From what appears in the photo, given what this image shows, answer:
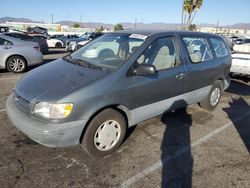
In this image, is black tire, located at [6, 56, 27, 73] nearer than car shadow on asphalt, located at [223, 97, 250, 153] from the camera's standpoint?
No

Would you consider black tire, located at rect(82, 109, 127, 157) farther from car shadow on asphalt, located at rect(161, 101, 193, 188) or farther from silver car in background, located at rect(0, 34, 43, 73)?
silver car in background, located at rect(0, 34, 43, 73)

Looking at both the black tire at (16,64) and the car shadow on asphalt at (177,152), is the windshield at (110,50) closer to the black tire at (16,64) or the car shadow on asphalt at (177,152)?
the car shadow on asphalt at (177,152)

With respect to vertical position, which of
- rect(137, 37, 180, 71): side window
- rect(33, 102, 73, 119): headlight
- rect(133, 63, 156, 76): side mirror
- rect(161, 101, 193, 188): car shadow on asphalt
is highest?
rect(137, 37, 180, 71): side window

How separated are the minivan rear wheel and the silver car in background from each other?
6431mm

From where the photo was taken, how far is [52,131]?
3.04 m

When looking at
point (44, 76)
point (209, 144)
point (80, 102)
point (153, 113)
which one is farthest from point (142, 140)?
point (44, 76)

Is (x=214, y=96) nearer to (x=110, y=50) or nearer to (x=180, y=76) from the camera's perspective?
(x=180, y=76)

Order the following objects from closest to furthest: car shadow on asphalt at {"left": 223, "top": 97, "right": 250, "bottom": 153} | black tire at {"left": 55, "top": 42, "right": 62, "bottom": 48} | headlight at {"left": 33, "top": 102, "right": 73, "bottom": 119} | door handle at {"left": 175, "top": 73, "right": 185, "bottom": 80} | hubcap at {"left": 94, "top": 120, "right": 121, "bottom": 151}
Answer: headlight at {"left": 33, "top": 102, "right": 73, "bottom": 119} → hubcap at {"left": 94, "top": 120, "right": 121, "bottom": 151} → door handle at {"left": 175, "top": 73, "right": 185, "bottom": 80} → car shadow on asphalt at {"left": 223, "top": 97, "right": 250, "bottom": 153} → black tire at {"left": 55, "top": 42, "right": 62, "bottom": 48}

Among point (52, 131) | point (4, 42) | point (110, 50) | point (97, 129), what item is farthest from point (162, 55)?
point (4, 42)

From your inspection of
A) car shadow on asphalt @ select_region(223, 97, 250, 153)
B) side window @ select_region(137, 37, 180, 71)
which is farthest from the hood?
car shadow on asphalt @ select_region(223, 97, 250, 153)

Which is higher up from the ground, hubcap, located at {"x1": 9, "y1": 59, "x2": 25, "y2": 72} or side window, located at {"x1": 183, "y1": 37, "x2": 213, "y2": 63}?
side window, located at {"x1": 183, "y1": 37, "x2": 213, "y2": 63}

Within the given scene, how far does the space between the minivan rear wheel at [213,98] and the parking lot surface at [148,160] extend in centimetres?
68

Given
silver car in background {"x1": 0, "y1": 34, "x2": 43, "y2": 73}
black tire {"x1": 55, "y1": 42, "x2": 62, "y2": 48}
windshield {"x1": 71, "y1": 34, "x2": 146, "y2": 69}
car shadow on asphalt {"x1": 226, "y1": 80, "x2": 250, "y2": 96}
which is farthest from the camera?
black tire {"x1": 55, "y1": 42, "x2": 62, "y2": 48}

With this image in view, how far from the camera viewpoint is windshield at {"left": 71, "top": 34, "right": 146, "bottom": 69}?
3.84 meters
